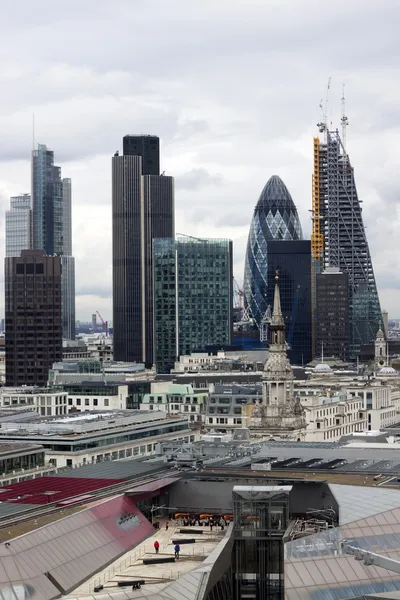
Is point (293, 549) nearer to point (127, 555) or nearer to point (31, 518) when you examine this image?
point (127, 555)

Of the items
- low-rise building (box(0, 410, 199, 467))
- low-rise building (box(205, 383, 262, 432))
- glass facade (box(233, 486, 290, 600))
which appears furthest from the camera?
low-rise building (box(205, 383, 262, 432))

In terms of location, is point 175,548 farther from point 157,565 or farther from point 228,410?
point 228,410

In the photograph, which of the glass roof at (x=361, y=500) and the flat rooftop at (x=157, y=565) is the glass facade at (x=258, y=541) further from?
the glass roof at (x=361, y=500)

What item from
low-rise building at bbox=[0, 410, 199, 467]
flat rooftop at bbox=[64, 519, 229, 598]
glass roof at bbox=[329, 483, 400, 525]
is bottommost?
flat rooftop at bbox=[64, 519, 229, 598]

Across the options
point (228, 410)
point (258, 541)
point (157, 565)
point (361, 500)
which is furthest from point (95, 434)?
point (157, 565)

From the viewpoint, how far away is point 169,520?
88.4 metres

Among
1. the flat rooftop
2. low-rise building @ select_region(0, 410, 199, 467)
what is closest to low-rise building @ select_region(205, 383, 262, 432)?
low-rise building @ select_region(0, 410, 199, 467)

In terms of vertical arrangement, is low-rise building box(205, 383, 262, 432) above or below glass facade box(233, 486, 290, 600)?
above

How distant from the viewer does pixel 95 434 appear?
488ft

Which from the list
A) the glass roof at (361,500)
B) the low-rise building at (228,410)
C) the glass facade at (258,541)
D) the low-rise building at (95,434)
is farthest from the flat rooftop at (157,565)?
the low-rise building at (228,410)

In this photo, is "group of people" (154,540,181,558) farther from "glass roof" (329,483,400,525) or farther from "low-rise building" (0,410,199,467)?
"low-rise building" (0,410,199,467)

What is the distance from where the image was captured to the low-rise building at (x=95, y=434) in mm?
142750

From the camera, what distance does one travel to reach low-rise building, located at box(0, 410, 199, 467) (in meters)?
143

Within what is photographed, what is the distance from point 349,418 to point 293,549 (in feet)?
403
